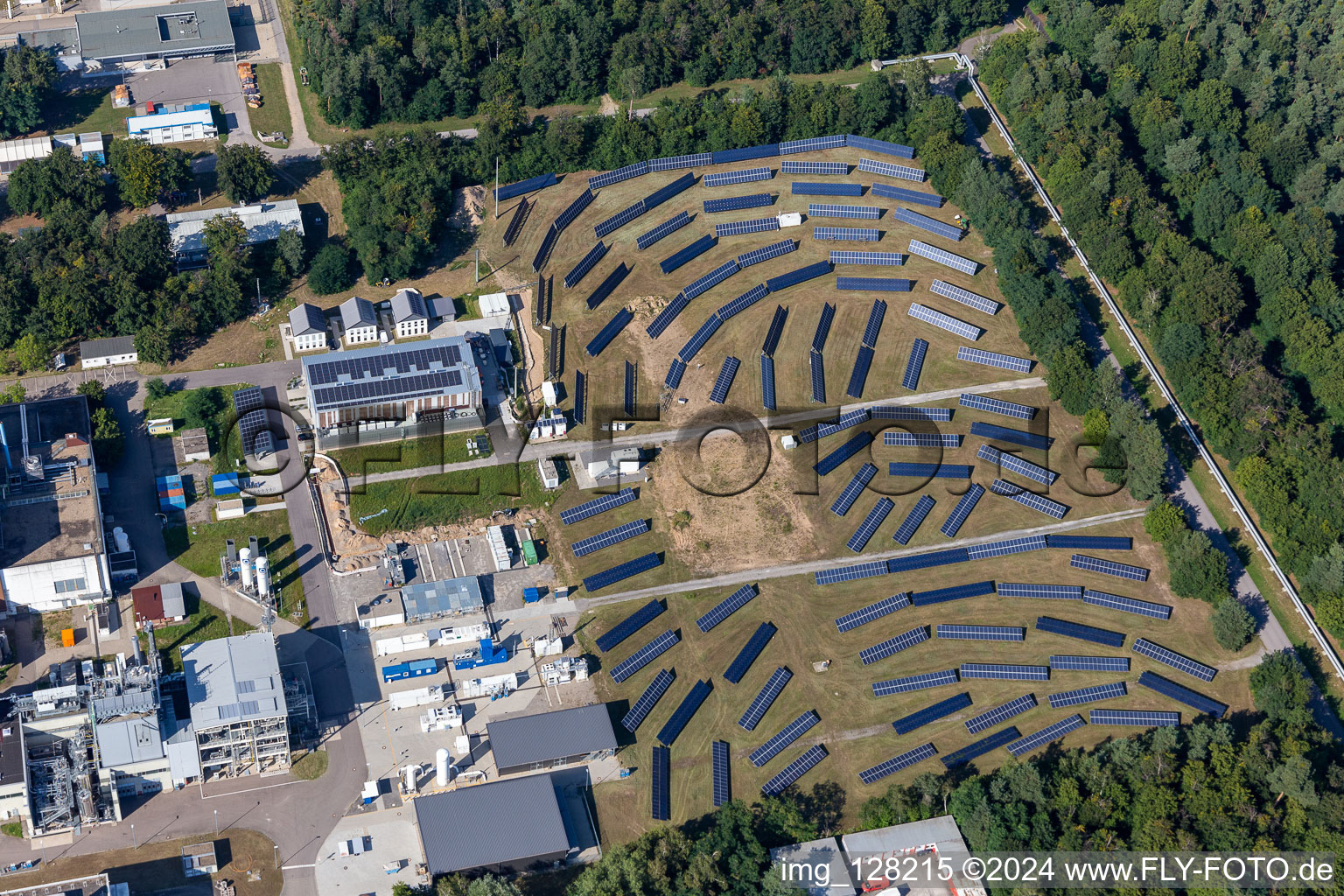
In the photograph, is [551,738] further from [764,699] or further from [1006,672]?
[1006,672]

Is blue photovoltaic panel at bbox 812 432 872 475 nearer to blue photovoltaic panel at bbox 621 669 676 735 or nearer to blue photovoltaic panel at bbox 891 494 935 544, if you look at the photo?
blue photovoltaic panel at bbox 891 494 935 544

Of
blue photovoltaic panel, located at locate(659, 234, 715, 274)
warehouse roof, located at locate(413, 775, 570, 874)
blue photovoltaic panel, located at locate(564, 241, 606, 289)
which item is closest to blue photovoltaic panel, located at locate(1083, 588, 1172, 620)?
warehouse roof, located at locate(413, 775, 570, 874)

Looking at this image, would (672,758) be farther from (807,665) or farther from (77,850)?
(77,850)

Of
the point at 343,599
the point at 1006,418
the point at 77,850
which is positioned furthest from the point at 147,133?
the point at 1006,418

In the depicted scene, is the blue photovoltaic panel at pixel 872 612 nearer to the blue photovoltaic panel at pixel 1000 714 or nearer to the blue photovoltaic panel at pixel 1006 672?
the blue photovoltaic panel at pixel 1006 672

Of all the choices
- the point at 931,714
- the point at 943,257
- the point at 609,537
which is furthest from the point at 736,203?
the point at 931,714

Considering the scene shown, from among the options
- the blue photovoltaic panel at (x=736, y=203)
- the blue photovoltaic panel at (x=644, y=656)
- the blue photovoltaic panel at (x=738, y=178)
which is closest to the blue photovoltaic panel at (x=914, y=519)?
the blue photovoltaic panel at (x=644, y=656)

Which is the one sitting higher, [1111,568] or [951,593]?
[951,593]
